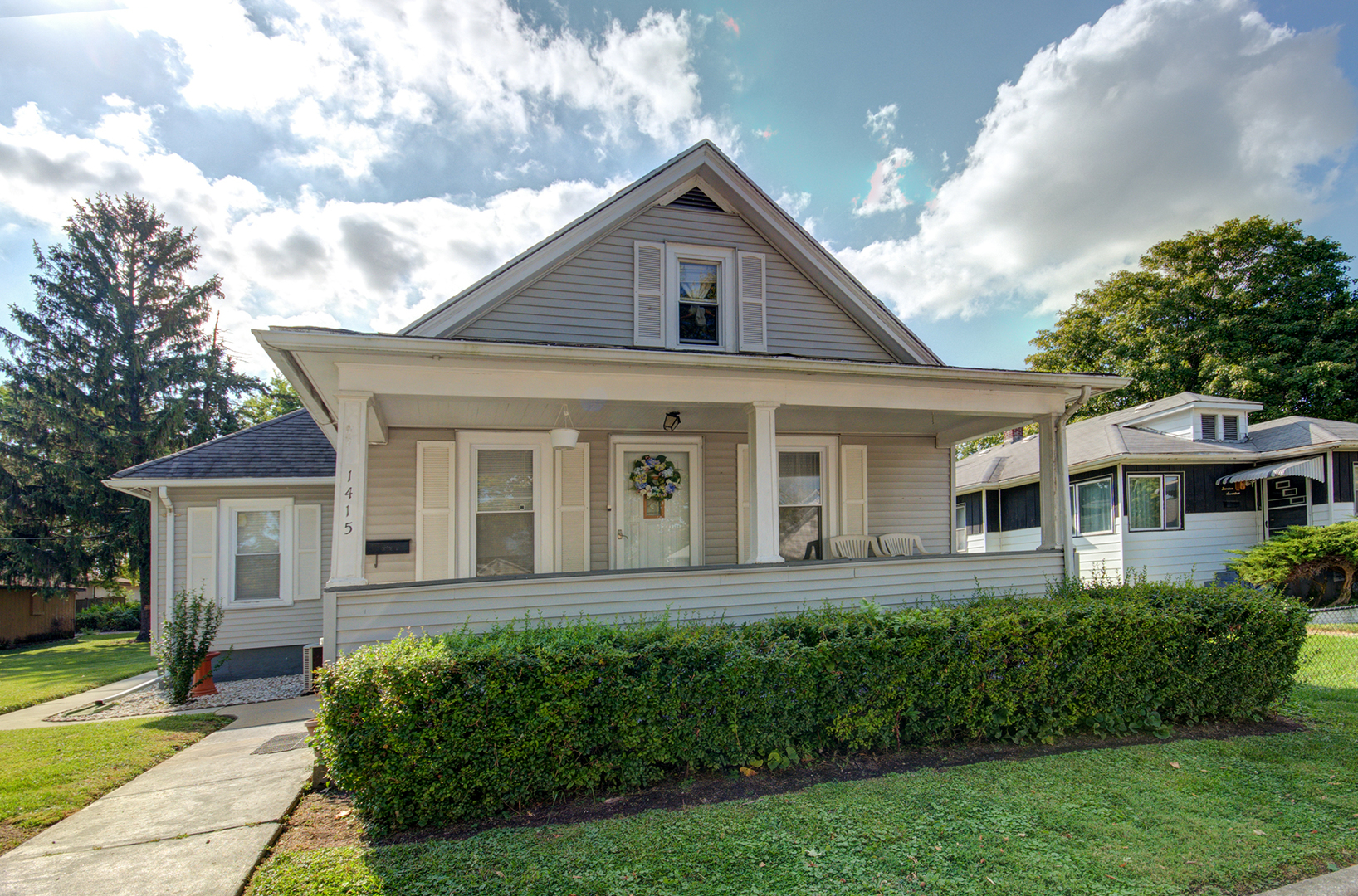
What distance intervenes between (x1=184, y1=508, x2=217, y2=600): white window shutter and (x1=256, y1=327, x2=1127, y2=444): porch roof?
3304 millimetres

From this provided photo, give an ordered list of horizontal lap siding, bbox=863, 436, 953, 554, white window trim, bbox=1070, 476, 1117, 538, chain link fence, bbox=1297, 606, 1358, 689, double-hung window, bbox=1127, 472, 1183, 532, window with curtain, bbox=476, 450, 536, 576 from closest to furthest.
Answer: chain link fence, bbox=1297, 606, 1358, 689 → window with curtain, bbox=476, 450, 536, 576 → horizontal lap siding, bbox=863, 436, 953, 554 → double-hung window, bbox=1127, 472, 1183, 532 → white window trim, bbox=1070, 476, 1117, 538

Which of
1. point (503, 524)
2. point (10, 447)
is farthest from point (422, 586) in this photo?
point (10, 447)

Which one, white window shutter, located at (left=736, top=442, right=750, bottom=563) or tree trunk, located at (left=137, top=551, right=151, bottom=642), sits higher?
white window shutter, located at (left=736, top=442, right=750, bottom=563)

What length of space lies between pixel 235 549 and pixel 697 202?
8.12m

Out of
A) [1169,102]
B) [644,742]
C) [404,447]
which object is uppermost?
[1169,102]

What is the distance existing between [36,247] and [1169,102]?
97.4 ft

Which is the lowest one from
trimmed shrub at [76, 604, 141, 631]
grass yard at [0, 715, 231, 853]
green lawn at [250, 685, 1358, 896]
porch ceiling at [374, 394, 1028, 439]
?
trimmed shrub at [76, 604, 141, 631]

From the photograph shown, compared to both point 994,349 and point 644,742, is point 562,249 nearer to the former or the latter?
point 644,742

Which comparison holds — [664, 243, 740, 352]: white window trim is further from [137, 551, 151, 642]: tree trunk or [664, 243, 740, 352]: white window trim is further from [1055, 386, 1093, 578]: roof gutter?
[137, 551, 151, 642]: tree trunk

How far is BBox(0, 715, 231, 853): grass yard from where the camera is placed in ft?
12.2

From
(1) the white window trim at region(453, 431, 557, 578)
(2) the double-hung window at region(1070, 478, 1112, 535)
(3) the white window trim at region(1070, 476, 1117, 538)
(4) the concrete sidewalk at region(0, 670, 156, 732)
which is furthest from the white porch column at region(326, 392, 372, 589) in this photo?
(2) the double-hung window at region(1070, 478, 1112, 535)

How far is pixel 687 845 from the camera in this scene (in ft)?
9.81

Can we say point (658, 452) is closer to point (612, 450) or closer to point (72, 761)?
point (612, 450)

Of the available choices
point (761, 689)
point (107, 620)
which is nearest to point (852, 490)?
point (761, 689)
